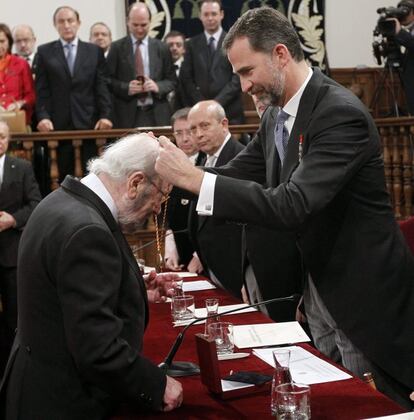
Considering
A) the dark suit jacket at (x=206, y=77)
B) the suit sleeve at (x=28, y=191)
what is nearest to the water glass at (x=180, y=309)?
the suit sleeve at (x=28, y=191)

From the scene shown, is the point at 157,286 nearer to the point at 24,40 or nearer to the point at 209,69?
the point at 209,69

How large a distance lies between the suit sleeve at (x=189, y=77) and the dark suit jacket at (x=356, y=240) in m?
4.63

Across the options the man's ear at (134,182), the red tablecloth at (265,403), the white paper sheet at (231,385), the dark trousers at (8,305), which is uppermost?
the man's ear at (134,182)

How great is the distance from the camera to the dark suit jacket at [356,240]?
8.32 ft

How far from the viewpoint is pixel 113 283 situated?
1.99 m

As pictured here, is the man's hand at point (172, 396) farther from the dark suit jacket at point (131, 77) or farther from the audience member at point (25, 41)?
the audience member at point (25, 41)

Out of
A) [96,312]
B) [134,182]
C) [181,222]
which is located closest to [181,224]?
[181,222]

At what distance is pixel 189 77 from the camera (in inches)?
288

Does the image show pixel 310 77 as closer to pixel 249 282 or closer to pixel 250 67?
pixel 250 67

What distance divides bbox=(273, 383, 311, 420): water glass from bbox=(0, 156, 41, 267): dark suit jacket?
3925 mm

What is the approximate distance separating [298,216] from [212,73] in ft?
16.4

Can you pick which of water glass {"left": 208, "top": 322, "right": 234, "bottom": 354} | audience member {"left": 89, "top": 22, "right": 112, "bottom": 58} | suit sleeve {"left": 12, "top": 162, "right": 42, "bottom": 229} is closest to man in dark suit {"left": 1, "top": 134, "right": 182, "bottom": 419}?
water glass {"left": 208, "top": 322, "right": 234, "bottom": 354}

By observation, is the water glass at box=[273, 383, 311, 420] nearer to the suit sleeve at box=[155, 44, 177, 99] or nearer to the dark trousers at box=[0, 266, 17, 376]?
the dark trousers at box=[0, 266, 17, 376]

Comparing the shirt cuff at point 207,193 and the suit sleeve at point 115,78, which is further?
the suit sleeve at point 115,78
